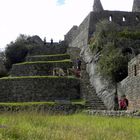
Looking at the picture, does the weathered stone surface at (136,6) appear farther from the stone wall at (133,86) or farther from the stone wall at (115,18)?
the stone wall at (133,86)

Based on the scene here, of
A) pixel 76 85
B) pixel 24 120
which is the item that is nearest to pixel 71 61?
pixel 76 85

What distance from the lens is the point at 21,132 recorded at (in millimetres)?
10867

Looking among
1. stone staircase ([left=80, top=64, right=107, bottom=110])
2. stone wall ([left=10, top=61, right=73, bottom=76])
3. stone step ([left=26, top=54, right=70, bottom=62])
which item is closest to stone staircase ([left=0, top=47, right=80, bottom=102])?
stone staircase ([left=80, top=64, right=107, bottom=110])

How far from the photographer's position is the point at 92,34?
47.8 meters

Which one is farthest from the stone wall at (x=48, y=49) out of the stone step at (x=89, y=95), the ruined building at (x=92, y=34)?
the stone step at (x=89, y=95)

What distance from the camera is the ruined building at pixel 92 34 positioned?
28.0m

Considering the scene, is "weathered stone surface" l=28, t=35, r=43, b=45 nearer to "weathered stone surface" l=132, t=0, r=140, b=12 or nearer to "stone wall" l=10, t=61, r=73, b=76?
"weathered stone surface" l=132, t=0, r=140, b=12

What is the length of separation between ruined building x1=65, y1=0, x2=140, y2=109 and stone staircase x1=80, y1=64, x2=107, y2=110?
0.99ft

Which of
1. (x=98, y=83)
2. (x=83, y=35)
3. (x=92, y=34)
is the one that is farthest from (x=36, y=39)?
(x=98, y=83)

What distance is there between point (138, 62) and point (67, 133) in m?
16.7

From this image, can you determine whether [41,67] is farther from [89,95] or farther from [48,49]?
[48,49]

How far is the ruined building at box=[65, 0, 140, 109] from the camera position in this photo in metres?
28.0

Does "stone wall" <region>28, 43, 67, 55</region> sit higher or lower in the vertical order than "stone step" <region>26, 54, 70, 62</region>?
higher

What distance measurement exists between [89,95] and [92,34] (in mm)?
13814
